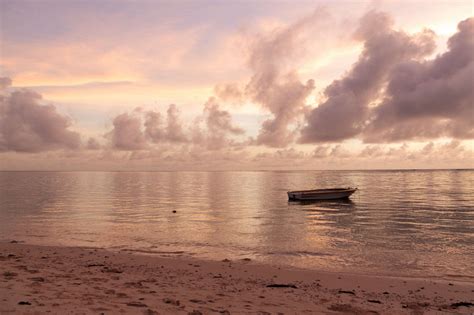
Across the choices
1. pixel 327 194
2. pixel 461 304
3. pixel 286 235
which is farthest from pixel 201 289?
pixel 327 194

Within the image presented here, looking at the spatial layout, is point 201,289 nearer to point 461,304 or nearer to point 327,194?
point 461,304

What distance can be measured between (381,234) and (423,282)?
14945mm

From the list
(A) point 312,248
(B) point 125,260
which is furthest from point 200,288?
(A) point 312,248

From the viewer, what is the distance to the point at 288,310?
11.1 metres

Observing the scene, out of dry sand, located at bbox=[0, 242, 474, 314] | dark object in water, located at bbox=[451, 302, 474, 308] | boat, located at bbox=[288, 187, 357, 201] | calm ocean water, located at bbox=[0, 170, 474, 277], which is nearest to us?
dry sand, located at bbox=[0, 242, 474, 314]

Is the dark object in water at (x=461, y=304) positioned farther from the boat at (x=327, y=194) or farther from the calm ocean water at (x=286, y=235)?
the boat at (x=327, y=194)

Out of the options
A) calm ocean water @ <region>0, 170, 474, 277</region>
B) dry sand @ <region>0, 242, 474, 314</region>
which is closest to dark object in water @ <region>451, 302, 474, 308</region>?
dry sand @ <region>0, 242, 474, 314</region>

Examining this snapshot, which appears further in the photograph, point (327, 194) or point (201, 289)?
point (327, 194)

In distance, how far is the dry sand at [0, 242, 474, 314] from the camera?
10.7 metres

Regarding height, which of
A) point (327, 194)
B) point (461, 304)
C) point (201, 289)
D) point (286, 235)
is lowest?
point (286, 235)

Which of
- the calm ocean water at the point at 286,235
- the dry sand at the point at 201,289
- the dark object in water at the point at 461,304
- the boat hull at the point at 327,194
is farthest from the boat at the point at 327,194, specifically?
the dark object in water at the point at 461,304

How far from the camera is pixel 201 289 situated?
1345 cm

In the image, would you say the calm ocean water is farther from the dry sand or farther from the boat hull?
the boat hull

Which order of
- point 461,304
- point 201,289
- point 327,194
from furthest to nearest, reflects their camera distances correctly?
point 327,194 → point 201,289 → point 461,304
